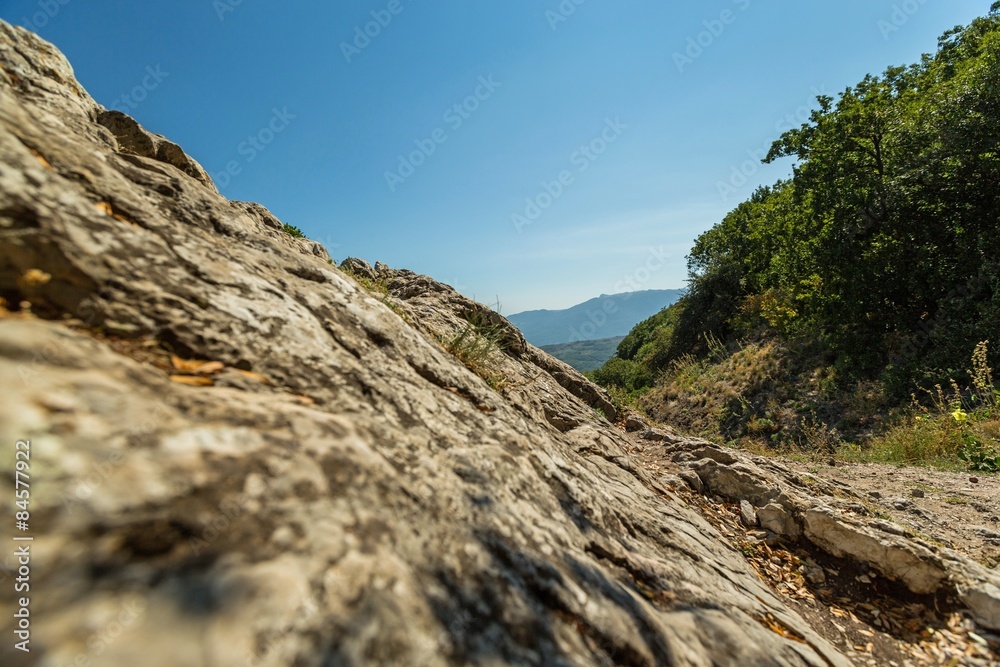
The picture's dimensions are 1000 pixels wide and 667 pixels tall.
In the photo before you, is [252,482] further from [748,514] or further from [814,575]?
[748,514]

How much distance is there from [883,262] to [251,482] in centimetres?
1772

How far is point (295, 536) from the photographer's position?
1.39m

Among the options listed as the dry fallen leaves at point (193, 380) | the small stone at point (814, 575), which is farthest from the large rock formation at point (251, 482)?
the small stone at point (814, 575)

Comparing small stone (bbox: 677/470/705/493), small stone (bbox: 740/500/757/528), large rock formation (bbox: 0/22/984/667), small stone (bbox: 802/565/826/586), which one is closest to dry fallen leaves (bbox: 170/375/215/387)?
large rock formation (bbox: 0/22/984/667)

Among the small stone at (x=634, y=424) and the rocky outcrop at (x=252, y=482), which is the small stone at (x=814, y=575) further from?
the small stone at (x=634, y=424)

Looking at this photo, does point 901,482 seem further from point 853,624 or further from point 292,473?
point 292,473

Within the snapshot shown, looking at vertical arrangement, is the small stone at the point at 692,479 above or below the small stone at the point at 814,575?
above

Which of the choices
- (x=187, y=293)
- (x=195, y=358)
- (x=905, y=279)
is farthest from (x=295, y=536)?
(x=905, y=279)

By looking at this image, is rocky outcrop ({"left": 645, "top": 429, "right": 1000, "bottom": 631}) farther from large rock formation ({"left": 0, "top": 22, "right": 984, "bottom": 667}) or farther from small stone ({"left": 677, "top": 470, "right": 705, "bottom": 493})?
large rock formation ({"left": 0, "top": 22, "right": 984, "bottom": 667})

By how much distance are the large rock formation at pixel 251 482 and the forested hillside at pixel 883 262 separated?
1161 centimetres

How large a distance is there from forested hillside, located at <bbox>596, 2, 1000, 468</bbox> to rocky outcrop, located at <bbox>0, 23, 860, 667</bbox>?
462 inches

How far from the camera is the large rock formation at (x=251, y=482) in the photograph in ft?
3.75

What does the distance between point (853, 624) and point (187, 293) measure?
228 inches

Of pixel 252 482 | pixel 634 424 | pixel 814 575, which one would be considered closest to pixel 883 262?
pixel 634 424
